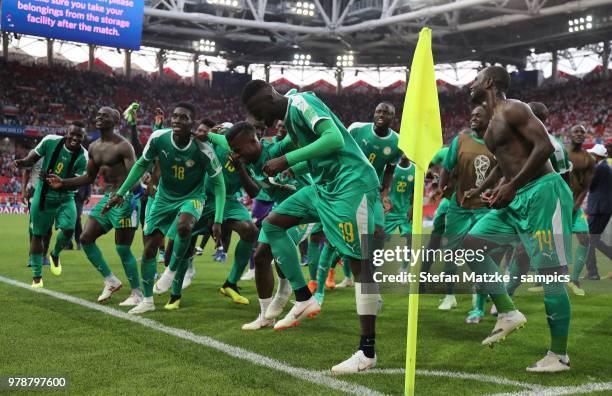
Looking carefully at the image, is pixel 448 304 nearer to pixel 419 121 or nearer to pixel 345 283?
pixel 345 283

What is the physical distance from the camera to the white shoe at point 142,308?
6.04 metres

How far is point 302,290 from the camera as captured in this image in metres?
4.71

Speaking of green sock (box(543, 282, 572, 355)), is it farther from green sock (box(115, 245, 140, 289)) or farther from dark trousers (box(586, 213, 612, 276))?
dark trousers (box(586, 213, 612, 276))

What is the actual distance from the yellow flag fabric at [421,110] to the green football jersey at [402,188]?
5.80m

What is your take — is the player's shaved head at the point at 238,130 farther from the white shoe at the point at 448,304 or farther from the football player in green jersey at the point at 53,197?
the football player in green jersey at the point at 53,197

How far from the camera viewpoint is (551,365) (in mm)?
3994

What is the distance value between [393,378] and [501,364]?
929 millimetres

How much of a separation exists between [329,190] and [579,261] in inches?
219

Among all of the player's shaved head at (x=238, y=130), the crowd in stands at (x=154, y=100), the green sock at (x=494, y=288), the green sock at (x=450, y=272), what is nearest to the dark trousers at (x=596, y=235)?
the green sock at (x=450, y=272)

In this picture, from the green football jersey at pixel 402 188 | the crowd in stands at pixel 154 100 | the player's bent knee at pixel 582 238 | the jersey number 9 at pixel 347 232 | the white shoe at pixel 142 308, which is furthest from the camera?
the crowd in stands at pixel 154 100

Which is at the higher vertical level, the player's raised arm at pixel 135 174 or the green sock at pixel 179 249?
the player's raised arm at pixel 135 174

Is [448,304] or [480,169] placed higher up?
[480,169]

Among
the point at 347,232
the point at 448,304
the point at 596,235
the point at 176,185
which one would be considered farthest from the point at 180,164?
the point at 596,235

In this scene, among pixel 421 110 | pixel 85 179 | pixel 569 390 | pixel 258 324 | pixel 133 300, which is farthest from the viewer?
pixel 85 179
